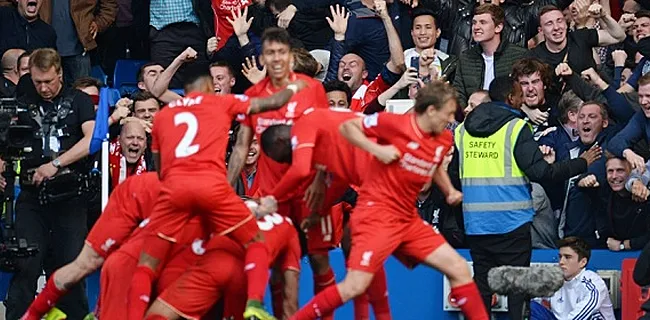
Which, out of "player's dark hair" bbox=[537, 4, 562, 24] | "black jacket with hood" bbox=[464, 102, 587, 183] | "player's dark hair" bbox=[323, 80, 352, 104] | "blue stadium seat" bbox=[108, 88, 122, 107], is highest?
"player's dark hair" bbox=[537, 4, 562, 24]

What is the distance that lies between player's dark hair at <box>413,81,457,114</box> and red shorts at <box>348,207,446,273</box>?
0.82 m

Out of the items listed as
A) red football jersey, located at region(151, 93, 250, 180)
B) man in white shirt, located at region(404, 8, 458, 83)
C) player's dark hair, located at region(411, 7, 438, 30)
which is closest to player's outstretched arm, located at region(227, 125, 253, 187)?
red football jersey, located at region(151, 93, 250, 180)

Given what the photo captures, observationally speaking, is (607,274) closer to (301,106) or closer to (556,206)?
(556,206)

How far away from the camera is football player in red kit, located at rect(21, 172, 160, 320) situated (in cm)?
1409

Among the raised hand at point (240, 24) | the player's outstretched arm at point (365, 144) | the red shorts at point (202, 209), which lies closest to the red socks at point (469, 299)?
the player's outstretched arm at point (365, 144)

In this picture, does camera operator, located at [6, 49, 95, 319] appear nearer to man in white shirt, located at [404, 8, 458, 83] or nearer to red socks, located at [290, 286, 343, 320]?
red socks, located at [290, 286, 343, 320]

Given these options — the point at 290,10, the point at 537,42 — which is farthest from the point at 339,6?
the point at 537,42

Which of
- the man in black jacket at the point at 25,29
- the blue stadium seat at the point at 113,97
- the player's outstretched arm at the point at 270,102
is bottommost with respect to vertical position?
the blue stadium seat at the point at 113,97

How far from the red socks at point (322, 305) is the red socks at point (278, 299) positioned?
0.92 metres

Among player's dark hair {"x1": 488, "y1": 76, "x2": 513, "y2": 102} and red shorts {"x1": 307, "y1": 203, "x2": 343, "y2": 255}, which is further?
player's dark hair {"x1": 488, "y1": 76, "x2": 513, "y2": 102}

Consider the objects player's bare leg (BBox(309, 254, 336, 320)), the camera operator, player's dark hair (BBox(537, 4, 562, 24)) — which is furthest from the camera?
player's dark hair (BBox(537, 4, 562, 24))

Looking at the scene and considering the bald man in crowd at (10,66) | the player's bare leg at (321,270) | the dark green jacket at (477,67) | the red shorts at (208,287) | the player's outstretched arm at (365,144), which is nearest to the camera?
the player's outstretched arm at (365,144)

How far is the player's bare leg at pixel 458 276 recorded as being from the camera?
→ 1330 centimetres

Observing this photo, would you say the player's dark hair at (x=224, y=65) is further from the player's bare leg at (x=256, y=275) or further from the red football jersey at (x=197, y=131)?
the player's bare leg at (x=256, y=275)
